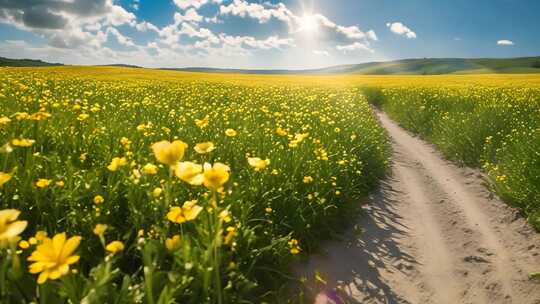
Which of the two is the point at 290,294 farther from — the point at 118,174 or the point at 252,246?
the point at 118,174

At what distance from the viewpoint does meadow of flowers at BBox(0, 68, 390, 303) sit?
185cm

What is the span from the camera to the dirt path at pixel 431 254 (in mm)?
4211

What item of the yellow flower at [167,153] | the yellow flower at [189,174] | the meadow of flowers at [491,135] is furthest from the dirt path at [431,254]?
the yellow flower at [167,153]

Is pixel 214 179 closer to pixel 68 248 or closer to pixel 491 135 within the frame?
pixel 68 248

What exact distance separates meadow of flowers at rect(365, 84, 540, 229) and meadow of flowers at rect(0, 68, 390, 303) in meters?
2.66

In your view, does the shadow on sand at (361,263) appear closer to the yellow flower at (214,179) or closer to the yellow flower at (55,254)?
the yellow flower at (214,179)

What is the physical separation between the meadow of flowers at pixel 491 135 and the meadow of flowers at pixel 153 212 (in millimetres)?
2665

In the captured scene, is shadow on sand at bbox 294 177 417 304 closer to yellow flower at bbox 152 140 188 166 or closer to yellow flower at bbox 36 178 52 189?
yellow flower at bbox 152 140 188 166

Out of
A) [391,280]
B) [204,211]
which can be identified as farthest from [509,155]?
[204,211]

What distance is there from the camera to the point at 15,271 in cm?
144

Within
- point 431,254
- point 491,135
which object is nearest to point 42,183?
point 431,254

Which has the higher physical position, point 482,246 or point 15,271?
point 15,271

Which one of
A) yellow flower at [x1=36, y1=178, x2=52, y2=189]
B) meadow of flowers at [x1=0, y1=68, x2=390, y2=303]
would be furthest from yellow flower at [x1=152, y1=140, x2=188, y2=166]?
yellow flower at [x1=36, y1=178, x2=52, y2=189]

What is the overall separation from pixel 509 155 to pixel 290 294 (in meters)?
6.54
